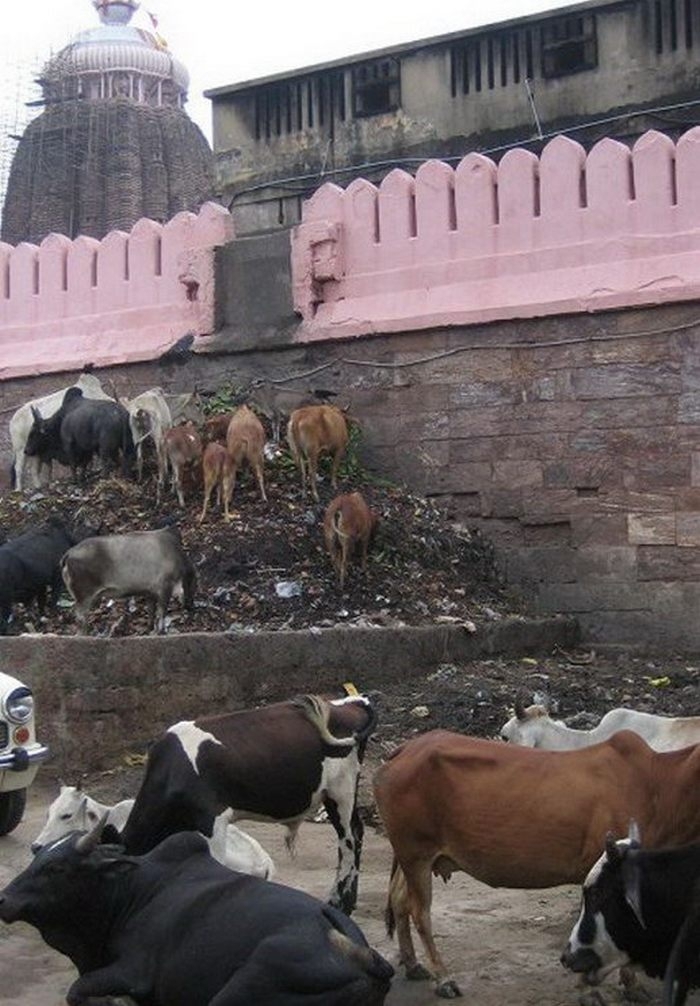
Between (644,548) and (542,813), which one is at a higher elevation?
(644,548)

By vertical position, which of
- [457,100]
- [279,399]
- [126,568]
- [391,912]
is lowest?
[391,912]

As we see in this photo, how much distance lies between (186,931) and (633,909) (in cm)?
137

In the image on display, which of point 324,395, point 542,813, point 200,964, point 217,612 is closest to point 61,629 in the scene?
point 217,612

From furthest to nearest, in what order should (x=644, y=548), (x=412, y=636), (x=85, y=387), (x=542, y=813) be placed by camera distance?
(x=85, y=387)
(x=644, y=548)
(x=412, y=636)
(x=542, y=813)

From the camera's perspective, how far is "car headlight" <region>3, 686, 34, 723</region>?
7.62 meters

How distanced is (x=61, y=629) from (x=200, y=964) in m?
7.20

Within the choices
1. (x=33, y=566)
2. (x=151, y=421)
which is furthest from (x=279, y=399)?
(x=33, y=566)

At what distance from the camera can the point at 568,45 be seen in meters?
15.9

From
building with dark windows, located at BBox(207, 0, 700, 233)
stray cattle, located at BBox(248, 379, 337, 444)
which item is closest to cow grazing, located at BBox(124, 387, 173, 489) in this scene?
stray cattle, located at BBox(248, 379, 337, 444)

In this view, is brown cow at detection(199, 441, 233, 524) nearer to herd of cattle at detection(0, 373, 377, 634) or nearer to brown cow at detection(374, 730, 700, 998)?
herd of cattle at detection(0, 373, 377, 634)

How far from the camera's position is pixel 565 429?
1288 centimetres

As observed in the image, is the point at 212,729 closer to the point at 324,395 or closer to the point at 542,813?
the point at 542,813

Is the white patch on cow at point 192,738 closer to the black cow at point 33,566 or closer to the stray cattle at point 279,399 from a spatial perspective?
the black cow at point 33,566

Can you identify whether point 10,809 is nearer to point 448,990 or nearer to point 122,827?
point 122,827
